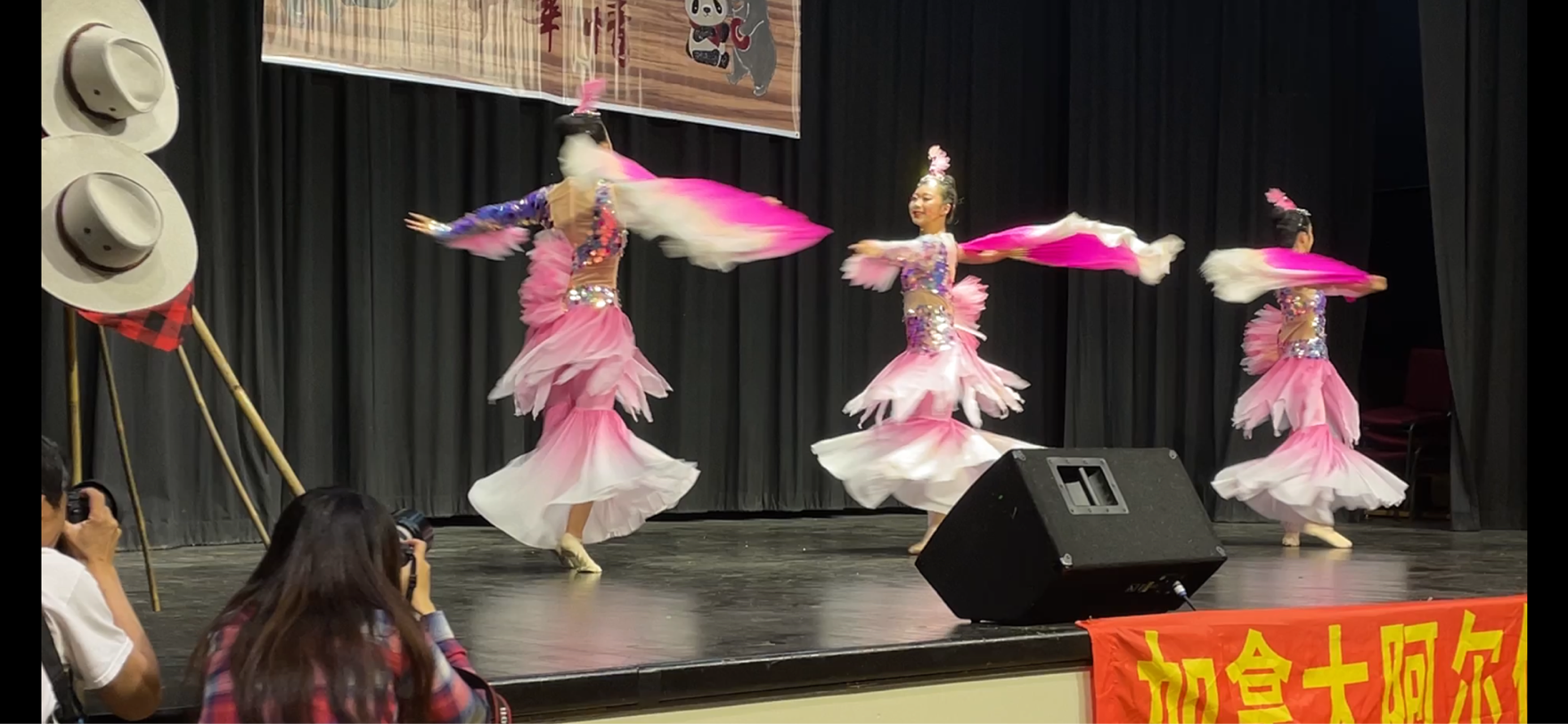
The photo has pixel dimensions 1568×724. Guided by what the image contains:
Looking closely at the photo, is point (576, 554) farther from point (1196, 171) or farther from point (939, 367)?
point (1196, 171)

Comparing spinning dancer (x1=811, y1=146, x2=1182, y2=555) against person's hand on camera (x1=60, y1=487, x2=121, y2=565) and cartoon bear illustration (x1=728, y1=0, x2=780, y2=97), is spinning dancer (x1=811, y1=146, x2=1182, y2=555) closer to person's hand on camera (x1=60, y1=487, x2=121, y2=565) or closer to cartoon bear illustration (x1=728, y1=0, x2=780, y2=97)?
cartoon bear illustration (x1=728, y1=0, x2=780, y2=97)

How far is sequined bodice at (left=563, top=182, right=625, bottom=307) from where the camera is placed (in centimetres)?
460

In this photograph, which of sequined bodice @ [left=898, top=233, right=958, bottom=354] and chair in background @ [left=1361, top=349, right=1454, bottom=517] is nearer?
sequined bodice @ [left=898, top=233, right=958, bottom=354]

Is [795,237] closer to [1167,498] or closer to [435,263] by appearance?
[1167,498]

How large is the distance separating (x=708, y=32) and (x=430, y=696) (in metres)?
5.11

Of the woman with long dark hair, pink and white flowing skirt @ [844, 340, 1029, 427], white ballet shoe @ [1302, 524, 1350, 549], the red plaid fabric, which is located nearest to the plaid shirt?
the woman with long dark hair

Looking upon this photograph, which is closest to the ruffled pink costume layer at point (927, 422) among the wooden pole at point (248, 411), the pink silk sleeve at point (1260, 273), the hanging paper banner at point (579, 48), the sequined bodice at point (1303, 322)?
the pink silk sleeve at point (1260, 273)

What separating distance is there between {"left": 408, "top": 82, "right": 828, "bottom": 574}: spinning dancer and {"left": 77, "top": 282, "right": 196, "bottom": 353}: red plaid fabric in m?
1.67

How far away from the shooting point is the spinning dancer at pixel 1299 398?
5887 mm

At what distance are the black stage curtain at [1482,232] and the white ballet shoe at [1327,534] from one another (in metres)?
1.52

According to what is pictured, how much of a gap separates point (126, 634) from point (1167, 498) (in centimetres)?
236

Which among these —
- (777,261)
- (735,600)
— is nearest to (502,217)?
(735,600)

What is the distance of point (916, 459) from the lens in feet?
16.7

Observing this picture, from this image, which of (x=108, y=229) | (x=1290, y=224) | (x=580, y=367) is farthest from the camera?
(x=1290, y=224)
